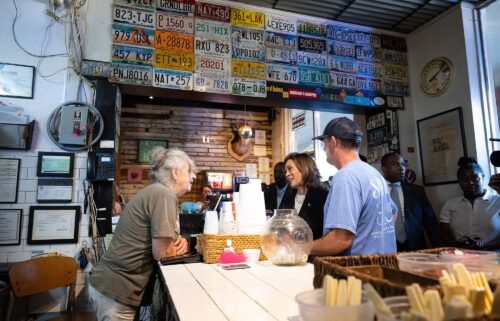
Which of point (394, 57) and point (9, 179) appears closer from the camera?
point (9, 179)

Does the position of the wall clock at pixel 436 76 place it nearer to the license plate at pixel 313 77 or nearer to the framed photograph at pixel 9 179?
the license plate at pixel 313 77

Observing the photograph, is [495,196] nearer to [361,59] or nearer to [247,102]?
[361,59]

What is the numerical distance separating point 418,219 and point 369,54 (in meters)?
2.20

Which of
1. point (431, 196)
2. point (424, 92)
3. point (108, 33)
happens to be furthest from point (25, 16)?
point (431, 196)

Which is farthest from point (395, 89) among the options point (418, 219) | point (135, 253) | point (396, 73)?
point (135, 253)

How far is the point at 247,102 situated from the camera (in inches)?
156

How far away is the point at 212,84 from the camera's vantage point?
12.3 feet

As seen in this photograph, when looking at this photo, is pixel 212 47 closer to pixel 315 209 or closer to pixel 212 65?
pixel 212 65

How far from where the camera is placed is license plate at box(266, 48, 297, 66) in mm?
3984

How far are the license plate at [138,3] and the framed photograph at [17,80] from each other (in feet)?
3.60

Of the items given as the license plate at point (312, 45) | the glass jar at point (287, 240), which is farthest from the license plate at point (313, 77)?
the glass jar at point (287, 240)

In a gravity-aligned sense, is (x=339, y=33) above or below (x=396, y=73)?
above

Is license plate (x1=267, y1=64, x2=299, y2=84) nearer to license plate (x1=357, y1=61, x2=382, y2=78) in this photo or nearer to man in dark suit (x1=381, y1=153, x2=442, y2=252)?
license plate (x1=357, y1=61, x2=382, y2=78)

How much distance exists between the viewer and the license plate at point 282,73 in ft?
13.0
